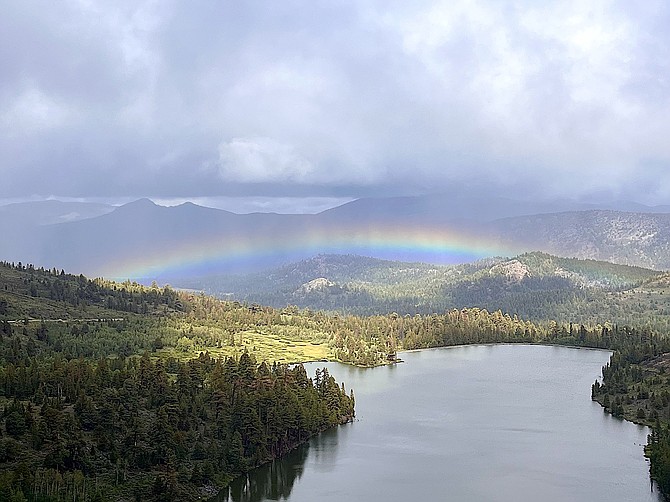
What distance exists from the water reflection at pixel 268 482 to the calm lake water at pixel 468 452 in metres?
0.12

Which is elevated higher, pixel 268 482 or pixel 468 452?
pixel 468 452

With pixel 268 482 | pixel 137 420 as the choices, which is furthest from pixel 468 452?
pixel 137 420

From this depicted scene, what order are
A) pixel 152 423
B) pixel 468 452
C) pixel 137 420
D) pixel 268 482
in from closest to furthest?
1. pixel 268 482
2. pixel 137 420
3. pixel 152 423
4. pixel 468 452

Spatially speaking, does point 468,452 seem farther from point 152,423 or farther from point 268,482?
point 152,423

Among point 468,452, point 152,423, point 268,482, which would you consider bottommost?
point 268,482

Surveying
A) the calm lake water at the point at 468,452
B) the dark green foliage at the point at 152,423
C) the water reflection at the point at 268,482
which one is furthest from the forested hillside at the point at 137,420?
the calm lake water at the point at 468,452

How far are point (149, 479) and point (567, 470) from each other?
45.5 metres

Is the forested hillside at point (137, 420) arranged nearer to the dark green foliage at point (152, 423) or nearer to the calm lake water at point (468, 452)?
the dark green foliage at point (152, 423)

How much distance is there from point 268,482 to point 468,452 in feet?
85.7

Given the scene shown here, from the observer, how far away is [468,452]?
99562 mm

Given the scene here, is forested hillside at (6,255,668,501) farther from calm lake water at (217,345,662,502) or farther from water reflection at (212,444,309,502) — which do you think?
calm lake water at (217,345,662,502)

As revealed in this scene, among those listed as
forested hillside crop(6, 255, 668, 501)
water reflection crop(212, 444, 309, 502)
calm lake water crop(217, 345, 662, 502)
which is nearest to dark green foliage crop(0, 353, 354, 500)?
forested hillside crop(6, 255, 668, 501)

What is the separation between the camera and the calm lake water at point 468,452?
3312 inches

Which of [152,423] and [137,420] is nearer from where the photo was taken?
[137,420]
